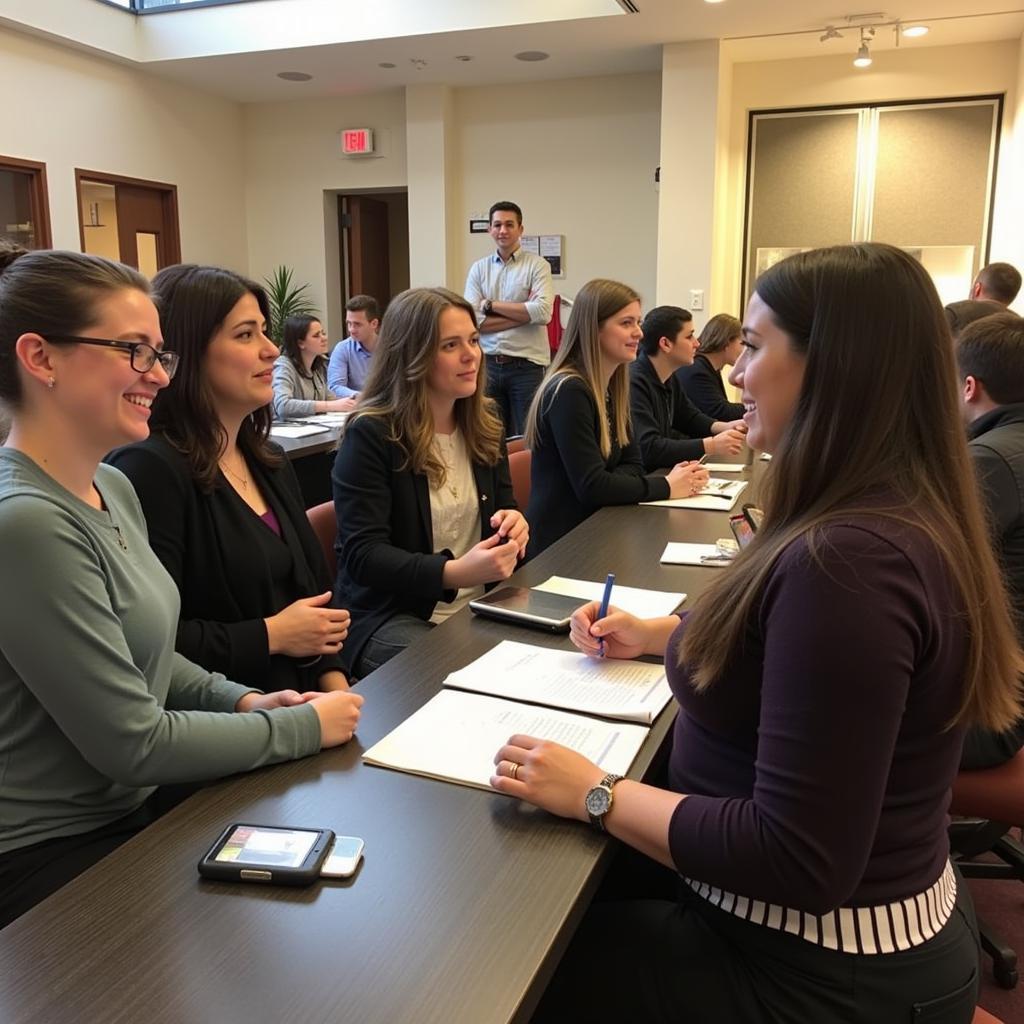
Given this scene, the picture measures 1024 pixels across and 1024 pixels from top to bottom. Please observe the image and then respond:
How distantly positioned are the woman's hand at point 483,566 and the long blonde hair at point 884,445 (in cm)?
95

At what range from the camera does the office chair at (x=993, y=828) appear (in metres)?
1.63

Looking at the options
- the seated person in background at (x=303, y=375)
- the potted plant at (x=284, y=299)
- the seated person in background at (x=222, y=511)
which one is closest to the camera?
the seated person in background at (x=222, y=511)

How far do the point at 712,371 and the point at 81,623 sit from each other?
4092 millimetres

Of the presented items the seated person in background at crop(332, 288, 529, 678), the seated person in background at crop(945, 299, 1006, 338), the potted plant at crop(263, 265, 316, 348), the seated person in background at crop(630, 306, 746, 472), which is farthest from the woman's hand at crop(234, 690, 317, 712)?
the potted plant at crop(263, 265, 316, 348)

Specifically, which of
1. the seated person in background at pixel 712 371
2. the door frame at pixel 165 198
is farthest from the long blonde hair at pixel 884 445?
the door frame at pixel 165 198

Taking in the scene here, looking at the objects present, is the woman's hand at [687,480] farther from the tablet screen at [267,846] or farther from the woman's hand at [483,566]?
the tablet screen at [267,846]

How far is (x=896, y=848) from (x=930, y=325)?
534 millimetres

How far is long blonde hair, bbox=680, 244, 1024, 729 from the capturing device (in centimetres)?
90

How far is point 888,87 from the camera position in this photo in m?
5.80

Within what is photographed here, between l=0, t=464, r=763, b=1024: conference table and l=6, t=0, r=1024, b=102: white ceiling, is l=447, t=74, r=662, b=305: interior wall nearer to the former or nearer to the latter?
l=6, t=0, r=1024, b=102: white ceiling

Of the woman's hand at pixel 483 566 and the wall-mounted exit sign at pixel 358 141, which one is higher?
the wall-mounted exit sign at pixel 358 141

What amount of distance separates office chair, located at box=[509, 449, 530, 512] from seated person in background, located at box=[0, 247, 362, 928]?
178 cm

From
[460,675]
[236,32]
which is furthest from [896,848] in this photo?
[236,32]

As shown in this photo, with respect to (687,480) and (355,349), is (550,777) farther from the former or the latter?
(355,349)
